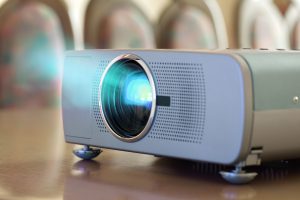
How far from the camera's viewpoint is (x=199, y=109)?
72cm

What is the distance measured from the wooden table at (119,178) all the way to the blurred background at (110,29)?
58cm

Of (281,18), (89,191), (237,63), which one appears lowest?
(89,191)

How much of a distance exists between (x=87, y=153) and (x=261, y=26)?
96cm

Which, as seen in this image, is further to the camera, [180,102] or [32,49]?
[32,49]

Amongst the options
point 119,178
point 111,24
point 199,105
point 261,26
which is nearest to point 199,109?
point 199,105

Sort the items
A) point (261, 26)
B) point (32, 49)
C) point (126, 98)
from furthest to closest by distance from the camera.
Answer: point (261, 26), point (32, 49), point (126, 98)

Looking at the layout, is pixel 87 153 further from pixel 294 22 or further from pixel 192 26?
pixel 294 22

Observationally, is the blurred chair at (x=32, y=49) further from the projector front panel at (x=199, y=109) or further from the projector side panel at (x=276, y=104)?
the projector side panel at (x=276, y=104)

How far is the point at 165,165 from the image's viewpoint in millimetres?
848

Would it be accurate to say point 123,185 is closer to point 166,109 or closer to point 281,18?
point 166,109

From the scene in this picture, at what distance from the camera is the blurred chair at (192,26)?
65.1 inches

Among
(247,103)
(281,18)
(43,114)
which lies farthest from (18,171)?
(281,18)

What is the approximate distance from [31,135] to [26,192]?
47cm

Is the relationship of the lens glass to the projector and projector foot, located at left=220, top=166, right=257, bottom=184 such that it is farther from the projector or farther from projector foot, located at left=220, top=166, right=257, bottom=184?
projector foot, located at left=220, top=166, right=257, bottom=184
